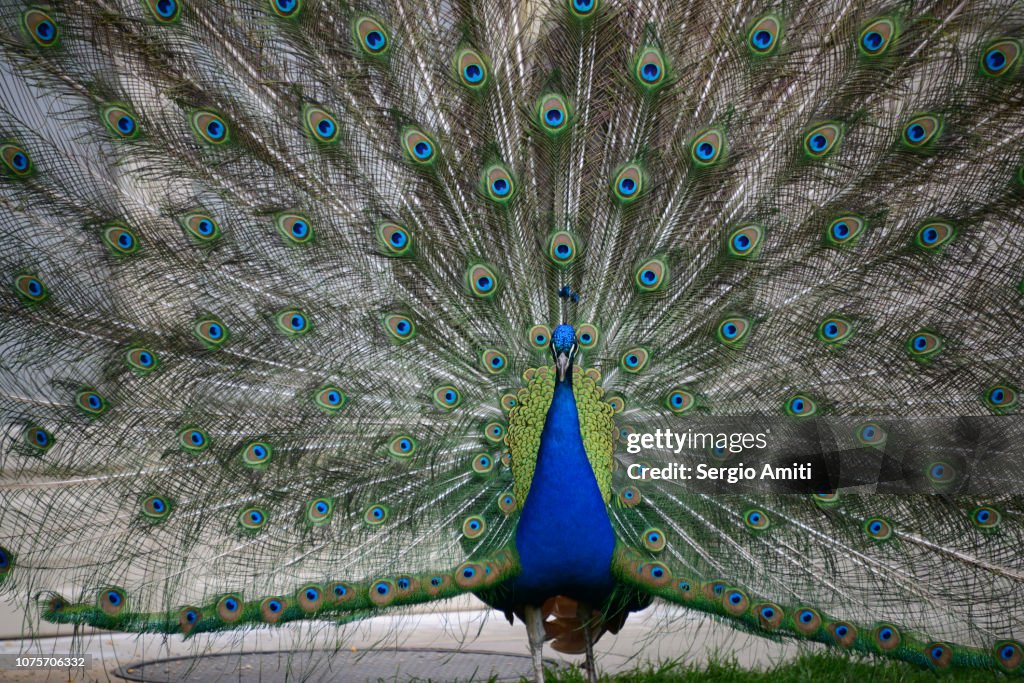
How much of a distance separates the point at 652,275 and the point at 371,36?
46.8 inches

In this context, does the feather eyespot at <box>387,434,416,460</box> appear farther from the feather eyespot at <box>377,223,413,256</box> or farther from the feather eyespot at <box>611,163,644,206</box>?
the feather eyespot at <box>611,163,644,206</box>

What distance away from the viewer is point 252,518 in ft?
10.6

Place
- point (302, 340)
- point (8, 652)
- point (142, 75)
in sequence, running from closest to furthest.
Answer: point (142, 75)
point (302, 340)
point (8, 652)

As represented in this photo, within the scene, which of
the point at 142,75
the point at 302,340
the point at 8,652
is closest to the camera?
the point at 142,75

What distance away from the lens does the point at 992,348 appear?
3.19 meters

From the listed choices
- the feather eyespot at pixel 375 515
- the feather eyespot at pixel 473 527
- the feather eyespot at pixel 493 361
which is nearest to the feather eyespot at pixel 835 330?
the feather eyespot at pixel 493 361

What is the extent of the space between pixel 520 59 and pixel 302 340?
117 centimetres

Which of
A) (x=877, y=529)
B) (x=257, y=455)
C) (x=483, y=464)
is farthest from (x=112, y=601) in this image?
(x=877, y=529)

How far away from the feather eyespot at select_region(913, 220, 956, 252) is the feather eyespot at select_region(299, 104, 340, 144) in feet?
6.23

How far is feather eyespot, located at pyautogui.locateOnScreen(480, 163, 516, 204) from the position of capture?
10.7 feet

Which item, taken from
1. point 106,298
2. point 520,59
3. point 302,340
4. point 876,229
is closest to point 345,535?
point 302,340

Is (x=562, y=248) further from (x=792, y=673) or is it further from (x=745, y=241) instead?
(x=792, y=673)

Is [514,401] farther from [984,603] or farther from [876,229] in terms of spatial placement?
[984,603]

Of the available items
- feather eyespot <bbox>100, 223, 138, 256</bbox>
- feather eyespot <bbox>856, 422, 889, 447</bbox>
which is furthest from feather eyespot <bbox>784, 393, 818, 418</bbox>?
feather eyespot <bbox>100, 223, 138, 256</bbox>
